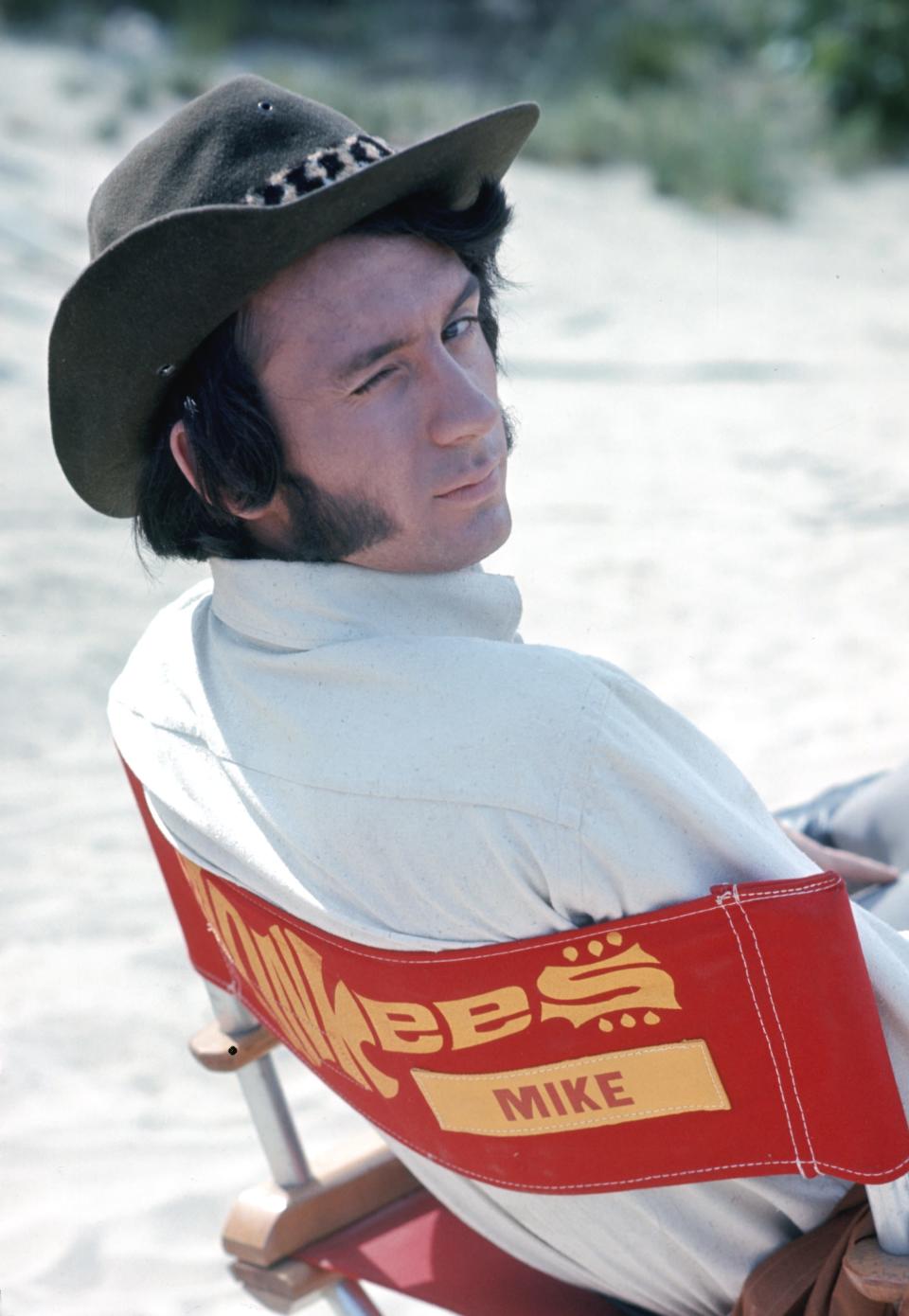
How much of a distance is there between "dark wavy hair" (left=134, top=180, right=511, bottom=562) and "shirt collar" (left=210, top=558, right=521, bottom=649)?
8 cm

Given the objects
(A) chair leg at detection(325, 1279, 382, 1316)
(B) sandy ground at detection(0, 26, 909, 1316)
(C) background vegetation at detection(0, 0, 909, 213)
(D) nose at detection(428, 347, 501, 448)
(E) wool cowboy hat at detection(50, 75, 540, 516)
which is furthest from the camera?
→ (C) background vegetation at detection(0, 0, 909, 213)

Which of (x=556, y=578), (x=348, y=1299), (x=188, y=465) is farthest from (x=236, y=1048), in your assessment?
(x=556, y=578)

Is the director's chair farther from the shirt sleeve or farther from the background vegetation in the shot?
the background vegetation

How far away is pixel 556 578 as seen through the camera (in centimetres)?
555

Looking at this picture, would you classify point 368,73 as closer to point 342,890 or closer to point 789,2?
point 789,2

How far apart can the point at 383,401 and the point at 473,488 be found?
0.42 ft

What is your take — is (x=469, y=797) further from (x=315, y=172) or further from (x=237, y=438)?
(x=315, y=172)

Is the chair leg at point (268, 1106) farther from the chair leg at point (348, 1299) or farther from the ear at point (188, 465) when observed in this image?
the ear at point (188, 465)

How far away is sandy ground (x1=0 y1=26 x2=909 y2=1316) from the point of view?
9.02ft

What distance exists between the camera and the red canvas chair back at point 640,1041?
1.29 m

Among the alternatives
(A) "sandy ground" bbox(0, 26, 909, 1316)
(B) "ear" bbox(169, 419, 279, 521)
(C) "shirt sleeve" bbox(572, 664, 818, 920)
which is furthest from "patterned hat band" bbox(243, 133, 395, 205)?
(A) "sandy ground" bbox(0, 26, 909, 1316)

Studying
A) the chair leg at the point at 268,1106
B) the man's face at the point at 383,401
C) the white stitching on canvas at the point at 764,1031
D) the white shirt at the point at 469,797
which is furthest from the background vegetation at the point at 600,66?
the white stitching on canvas at the point at 764,1031

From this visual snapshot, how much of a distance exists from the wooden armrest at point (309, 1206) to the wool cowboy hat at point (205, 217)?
39.3 inches

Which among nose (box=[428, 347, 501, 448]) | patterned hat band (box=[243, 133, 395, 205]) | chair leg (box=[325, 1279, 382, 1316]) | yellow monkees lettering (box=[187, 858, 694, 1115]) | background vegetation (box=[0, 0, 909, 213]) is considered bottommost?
background vegetation (box=[0, 0, 909, 213])
